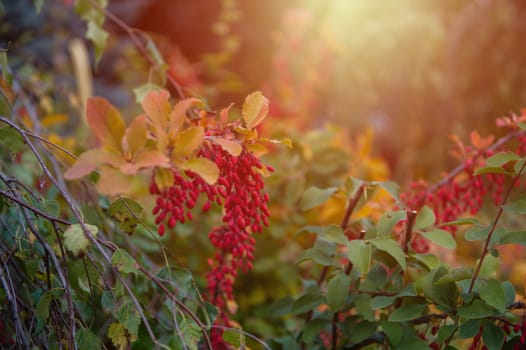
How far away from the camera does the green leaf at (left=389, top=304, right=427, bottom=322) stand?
33.2 inches

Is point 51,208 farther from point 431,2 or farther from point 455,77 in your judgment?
point 431,2

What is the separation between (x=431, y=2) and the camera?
6406 millimetres

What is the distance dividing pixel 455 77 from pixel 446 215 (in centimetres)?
448

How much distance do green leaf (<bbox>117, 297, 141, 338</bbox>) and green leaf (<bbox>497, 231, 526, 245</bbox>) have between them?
1.80 feet

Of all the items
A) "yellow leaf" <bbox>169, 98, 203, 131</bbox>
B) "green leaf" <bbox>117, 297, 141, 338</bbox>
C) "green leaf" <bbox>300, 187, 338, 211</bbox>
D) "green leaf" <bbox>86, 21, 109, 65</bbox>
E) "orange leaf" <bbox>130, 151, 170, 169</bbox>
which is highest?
"green leaf" <bbox>86, 21, 109, 65</bbox>

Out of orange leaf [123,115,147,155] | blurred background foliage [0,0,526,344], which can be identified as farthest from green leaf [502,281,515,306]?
blurred background foliage [0,0,526,344]

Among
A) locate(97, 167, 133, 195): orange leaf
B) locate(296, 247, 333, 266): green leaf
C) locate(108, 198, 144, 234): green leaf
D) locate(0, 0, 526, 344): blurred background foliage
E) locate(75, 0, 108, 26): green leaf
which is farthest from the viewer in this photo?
locate(0, 0, 526, 344): blurred background foliage

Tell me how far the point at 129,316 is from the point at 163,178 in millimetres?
201

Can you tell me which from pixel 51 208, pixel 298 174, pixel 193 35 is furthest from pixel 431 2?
pixel 51 208

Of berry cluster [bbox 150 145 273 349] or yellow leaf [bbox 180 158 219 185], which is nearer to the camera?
yellow leaf [bbox 180 158 219 185]

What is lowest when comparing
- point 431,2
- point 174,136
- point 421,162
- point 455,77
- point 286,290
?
point 421,162

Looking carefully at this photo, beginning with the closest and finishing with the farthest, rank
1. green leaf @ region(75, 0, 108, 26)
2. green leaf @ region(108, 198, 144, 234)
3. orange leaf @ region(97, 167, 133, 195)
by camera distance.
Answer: orange leaf @ region(97, 167, 133, 195), green leaf @ region(108, 198, 144, 234), green leaf @ region(75, 0, 108, 26)

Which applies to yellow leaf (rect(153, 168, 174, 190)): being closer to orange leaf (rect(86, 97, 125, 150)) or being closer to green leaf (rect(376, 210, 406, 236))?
orange leaf (rect(86, 97, 125, 150))

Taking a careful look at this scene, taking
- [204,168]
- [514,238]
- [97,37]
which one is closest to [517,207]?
[514,238]
